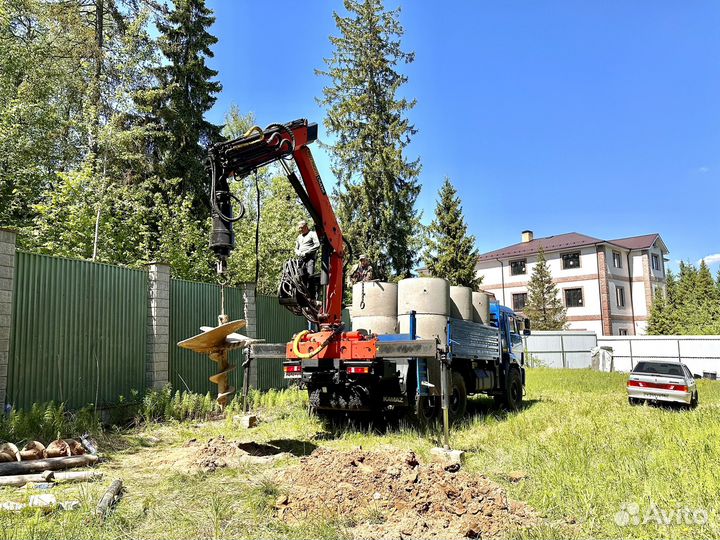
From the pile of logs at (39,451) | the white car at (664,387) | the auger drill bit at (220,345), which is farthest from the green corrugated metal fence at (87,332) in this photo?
the white car at (664,387)

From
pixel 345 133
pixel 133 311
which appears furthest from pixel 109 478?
pixel 345 133

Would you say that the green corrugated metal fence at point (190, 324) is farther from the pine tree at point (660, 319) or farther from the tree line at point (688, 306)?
the pine tree at point (660, 319)

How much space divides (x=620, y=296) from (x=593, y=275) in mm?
3814

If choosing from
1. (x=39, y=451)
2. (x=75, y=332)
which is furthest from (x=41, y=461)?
(x=75, y=332)

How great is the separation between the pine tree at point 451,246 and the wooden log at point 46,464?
23.7 m

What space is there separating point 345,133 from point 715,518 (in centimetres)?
2232

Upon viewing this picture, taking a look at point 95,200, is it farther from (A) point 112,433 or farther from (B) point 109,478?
(B) point 109,478

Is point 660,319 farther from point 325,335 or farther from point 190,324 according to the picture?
point 325,335

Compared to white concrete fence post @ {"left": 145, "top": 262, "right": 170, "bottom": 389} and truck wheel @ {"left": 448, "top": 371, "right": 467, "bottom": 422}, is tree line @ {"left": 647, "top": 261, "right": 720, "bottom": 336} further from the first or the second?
white concrete fence post @ {"left": 145, "top": 262, "right": 170, "bottom": 389}

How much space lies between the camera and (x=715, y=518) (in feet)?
15.0

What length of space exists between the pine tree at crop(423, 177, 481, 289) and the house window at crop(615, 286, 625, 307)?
18031 millimetres

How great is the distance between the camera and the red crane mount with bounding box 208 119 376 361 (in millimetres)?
7258

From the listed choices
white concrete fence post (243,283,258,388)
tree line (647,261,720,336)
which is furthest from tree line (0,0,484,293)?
tree line (647,261,720,336)

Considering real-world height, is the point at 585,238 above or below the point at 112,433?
above
